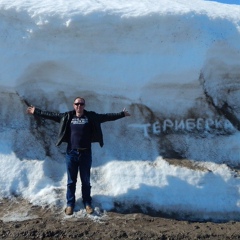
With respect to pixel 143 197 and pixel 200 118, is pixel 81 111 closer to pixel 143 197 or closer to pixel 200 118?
pixel 143 197

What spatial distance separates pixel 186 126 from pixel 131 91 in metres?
1.26

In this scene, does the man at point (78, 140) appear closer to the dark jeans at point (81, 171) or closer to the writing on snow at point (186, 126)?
the dark jeans at point (81, 171)

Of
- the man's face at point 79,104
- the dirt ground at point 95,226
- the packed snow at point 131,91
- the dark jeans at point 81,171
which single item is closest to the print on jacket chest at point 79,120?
the man's face at point 79,104

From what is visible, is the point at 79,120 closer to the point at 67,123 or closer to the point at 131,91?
the point at 67,123

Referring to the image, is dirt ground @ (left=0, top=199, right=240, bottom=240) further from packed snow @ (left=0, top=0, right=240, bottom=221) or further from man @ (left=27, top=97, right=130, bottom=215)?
packed snow @ (left=0, top=0, right=240, bottom=221)

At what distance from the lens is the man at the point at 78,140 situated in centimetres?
672

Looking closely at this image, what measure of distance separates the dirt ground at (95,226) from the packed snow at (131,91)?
1.89 ft

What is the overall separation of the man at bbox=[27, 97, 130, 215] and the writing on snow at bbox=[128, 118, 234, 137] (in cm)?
142

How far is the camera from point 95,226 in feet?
20.9

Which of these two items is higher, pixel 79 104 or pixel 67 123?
pixel 79 104

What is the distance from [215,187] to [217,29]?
311 centimetres

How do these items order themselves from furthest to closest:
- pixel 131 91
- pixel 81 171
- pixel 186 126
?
pixel 186 126, pixel 131 91, pixel 81 171

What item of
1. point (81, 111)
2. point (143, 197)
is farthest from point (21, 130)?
point (143, 197)

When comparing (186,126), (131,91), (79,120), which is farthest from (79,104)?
(186,126)
